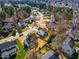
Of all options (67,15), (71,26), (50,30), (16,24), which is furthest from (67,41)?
(67,15)

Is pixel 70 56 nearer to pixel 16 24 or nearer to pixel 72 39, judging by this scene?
pixel 72 39

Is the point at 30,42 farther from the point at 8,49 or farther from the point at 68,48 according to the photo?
the point at 68,48

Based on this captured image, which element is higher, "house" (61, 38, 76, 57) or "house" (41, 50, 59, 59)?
"house" (41, 50, 59, 59)

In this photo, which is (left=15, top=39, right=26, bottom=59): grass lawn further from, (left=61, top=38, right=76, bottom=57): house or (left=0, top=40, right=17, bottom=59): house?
(left=61, top=38, right=76, bottom=57): house

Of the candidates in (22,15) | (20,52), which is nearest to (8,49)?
(20,52)

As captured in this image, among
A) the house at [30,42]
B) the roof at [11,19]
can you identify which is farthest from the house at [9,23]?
the house at [30,42]

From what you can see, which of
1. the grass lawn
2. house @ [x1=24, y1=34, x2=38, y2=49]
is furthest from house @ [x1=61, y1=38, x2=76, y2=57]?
the grass lawn
